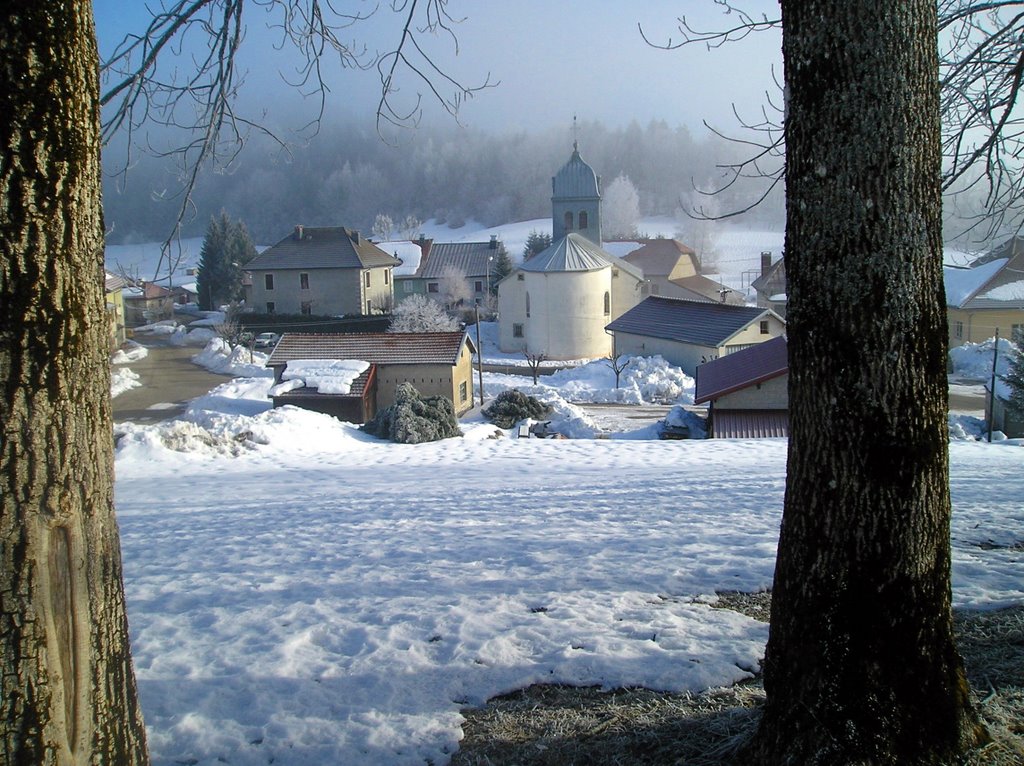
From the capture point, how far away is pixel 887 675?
289cm

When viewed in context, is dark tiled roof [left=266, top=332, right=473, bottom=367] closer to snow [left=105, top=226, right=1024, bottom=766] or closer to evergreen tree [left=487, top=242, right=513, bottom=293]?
snow [left=105, top=226, right=1024, bottom=766]

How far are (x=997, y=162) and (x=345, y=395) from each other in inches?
844

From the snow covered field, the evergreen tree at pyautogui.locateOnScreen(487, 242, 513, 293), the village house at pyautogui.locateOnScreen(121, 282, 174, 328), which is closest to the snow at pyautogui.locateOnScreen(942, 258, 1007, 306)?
the evergreen tree at pyautogui.locateOnScreen(487, 242, 513, 293)

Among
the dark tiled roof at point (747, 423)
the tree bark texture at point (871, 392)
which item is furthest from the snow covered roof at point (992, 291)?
the tree bark texture at point (871, 392)

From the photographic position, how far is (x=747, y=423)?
2312 centimetres

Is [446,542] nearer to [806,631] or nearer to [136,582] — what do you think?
[136,582]

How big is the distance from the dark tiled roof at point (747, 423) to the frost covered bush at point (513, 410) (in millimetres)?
7369

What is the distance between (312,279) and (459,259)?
1587cm

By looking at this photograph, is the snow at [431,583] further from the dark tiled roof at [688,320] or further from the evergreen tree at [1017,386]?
the dark tiled roof at [688,320]

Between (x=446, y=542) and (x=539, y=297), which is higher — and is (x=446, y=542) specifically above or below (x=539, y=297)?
below

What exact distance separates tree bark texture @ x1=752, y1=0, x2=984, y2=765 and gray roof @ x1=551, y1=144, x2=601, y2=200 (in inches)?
2470

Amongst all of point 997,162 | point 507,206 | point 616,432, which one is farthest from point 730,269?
point 997,162

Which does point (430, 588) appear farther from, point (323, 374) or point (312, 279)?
point (312, 279)

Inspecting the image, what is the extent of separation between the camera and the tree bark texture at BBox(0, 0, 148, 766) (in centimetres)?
225
